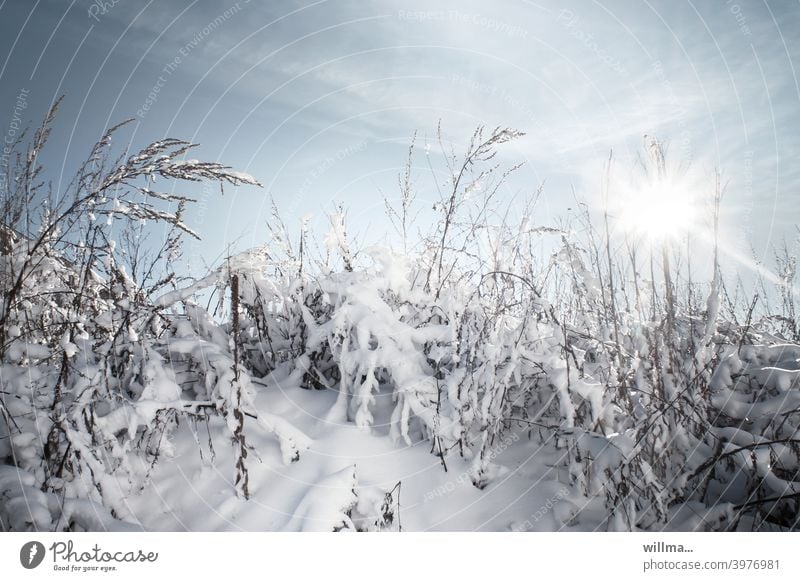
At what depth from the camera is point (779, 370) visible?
1700 mm

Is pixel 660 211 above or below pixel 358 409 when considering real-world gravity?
above

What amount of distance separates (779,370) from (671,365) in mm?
454

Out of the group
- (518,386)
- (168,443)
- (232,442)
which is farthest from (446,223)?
(168,443)

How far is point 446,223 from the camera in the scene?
6.84ft

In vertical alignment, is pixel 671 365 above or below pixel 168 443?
above

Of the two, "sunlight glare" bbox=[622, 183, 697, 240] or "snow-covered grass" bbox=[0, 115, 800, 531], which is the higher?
"sunlight glare" bbox=[622, 183, 697, 240]

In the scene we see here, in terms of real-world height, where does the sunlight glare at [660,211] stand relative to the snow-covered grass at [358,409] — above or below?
above

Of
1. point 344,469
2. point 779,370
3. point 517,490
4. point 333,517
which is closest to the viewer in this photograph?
point 333,517

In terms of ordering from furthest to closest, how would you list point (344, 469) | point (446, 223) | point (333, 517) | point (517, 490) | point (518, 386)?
point (446, 223)
point (518, 386)
point (517, 490)
point (344, 469)
point (333, 517)
